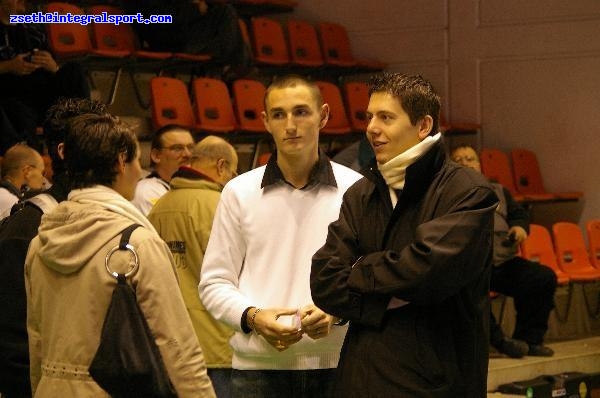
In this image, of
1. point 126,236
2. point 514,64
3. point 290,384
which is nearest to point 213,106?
point 514,64

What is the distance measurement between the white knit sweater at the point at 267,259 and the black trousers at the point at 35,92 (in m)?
3.83

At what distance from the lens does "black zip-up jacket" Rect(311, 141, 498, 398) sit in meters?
2.24

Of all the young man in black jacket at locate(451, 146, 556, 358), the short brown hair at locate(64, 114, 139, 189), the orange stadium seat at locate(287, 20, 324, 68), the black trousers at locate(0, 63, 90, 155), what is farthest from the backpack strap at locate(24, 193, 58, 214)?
the orange stadium seat at locate(287, 20, 324, 68)

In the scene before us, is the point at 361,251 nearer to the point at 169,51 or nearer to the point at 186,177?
the point at 186,177

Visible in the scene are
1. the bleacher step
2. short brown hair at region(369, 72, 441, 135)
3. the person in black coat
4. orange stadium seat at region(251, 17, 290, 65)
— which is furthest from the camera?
orange stadium seat at region(251, 17, 290, 65)

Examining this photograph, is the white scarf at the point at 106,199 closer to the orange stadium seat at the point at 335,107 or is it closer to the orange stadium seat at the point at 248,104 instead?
the orange stadium seat at the point at 248,104

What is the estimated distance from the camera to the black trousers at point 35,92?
6.48 metres

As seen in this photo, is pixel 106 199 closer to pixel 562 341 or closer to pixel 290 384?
pixel 290 384

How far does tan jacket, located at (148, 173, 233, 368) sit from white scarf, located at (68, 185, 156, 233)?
4.88 ft

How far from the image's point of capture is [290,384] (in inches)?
113

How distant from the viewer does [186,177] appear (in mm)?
4148

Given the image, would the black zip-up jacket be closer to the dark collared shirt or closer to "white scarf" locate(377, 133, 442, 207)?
"white scarf" locate(377, 133, 442, 207)

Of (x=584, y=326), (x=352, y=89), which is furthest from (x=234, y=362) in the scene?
(x=352, y=89)

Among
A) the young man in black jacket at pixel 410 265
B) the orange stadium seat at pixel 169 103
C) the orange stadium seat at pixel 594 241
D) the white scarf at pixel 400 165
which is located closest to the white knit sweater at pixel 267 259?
the young man in black jacket at pixel 410 265
